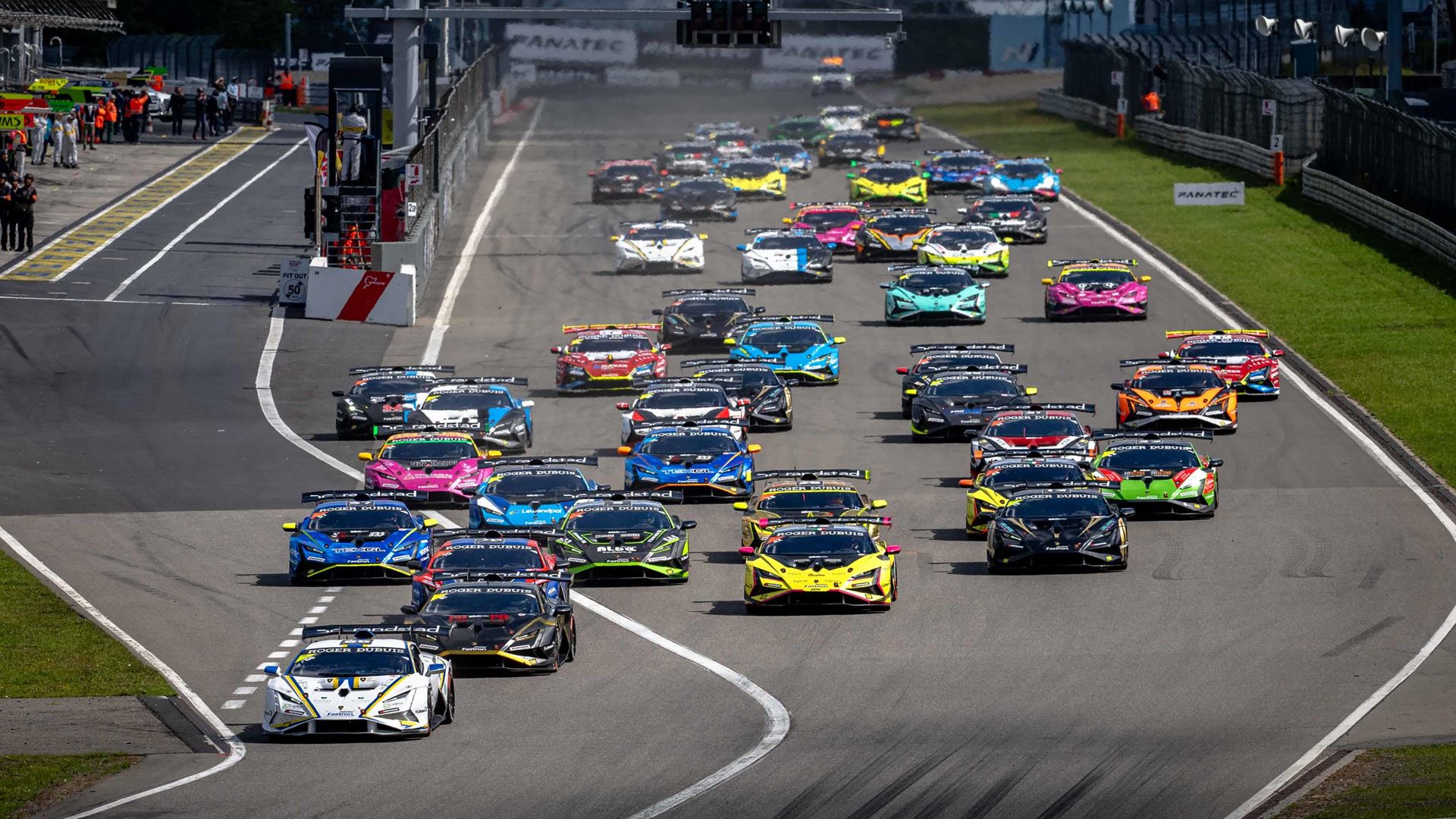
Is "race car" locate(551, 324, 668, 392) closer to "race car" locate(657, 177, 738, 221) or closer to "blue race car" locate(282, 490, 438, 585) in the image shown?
"blue race car" locate(282, 490, 438, 585)

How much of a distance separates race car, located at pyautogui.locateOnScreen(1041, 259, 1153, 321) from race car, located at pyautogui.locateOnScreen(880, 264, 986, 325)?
6.05 feet

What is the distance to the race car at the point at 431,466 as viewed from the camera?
39.6m

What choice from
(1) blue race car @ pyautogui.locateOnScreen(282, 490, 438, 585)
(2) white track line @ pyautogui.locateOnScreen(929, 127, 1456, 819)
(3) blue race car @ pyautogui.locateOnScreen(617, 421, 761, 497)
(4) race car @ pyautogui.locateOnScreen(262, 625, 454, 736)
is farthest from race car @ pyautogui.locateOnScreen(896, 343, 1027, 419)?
(4) race car @ pyautogui.locateOnScreen(262, 625, 454, 736)

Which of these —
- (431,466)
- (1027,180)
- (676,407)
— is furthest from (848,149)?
(431,466)

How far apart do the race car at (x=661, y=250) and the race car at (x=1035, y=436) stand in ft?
76.2

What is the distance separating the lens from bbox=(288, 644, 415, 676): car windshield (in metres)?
25.2

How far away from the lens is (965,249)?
61938 millimetres

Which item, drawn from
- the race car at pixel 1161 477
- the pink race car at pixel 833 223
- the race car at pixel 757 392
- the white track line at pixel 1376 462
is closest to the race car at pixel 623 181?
the pink race car at pixel 833 223

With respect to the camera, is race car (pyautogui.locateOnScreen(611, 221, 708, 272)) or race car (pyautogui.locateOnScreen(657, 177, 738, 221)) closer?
race car (pyautogui.locateOnScreen(611, 221, 708, 272))

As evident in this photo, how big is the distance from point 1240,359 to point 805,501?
631 inches

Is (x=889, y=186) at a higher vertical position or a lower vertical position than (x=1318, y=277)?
higher

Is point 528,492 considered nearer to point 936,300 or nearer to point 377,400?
point 377,400

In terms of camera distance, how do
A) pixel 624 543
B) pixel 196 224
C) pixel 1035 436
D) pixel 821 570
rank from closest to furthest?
pixel 821 570
pixel 624 543
pixel 1035 436
pixel 196 224

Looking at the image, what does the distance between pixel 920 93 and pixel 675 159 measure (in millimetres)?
46361
